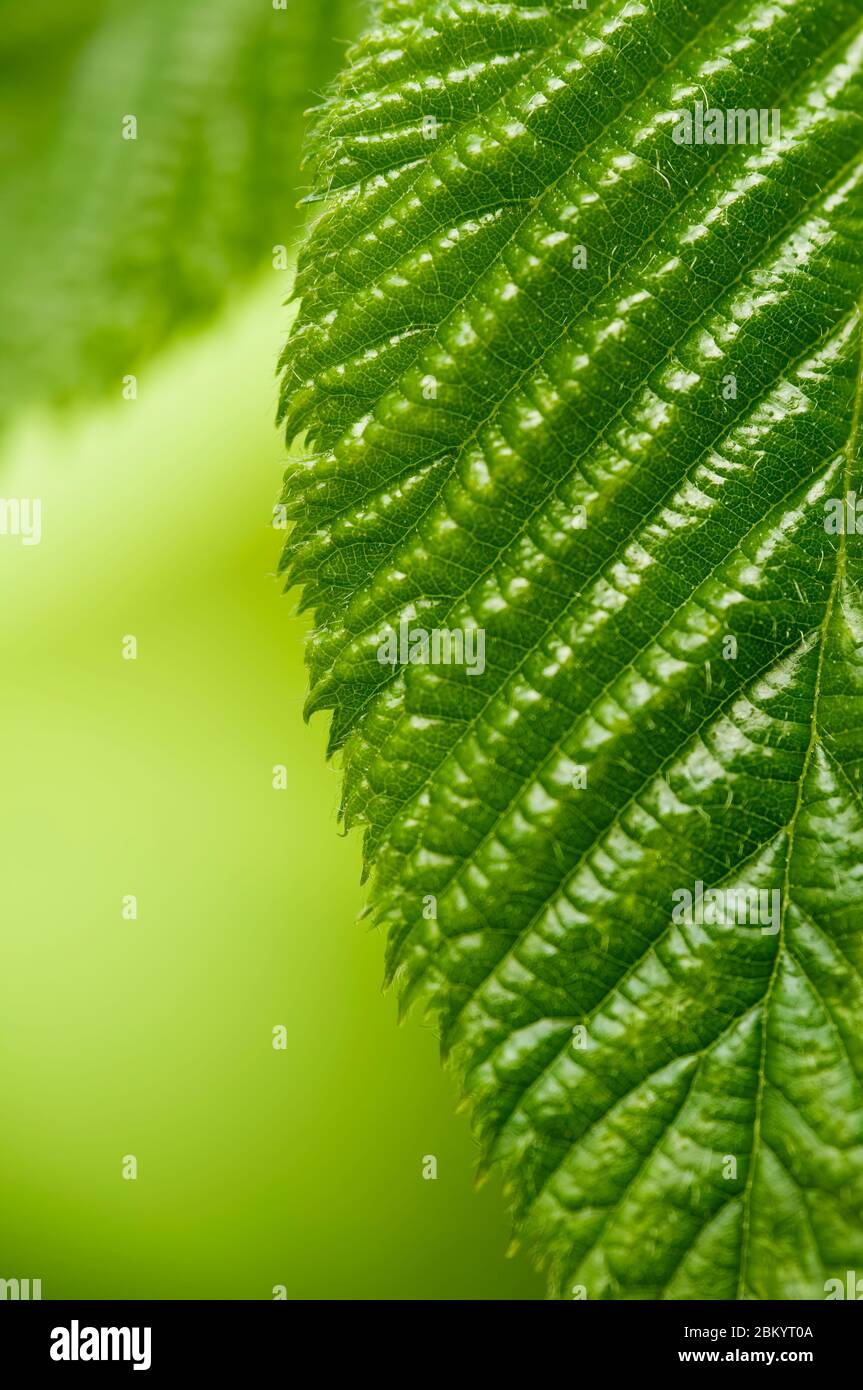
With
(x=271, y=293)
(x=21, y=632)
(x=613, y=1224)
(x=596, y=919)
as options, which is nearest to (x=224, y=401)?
(x=271, y=293)

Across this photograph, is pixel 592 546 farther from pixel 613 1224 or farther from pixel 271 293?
pixel 271 293

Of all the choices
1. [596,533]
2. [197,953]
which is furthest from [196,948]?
[596,533]

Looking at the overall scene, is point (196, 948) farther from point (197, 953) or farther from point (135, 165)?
point (135, 165)

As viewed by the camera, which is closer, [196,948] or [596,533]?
[596,533]

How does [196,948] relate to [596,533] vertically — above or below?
below

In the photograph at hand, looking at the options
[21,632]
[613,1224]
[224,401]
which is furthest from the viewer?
[21,632]

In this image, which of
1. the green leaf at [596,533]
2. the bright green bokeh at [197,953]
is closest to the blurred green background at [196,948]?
the bright green bokeh at [197,953]

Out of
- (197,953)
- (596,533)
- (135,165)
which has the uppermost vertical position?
(135,165)
